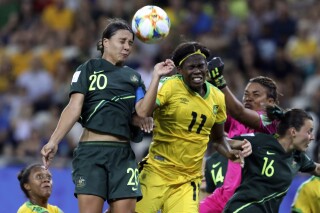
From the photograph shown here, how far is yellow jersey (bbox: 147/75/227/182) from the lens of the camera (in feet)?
24.3

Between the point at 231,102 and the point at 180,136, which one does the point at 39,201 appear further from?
the point at 231,102

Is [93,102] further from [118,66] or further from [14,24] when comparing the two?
[14,24]

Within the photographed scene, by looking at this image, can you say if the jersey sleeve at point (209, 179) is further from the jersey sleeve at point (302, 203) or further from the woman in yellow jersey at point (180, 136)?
the woman in yellow jersey at point (180, 136)

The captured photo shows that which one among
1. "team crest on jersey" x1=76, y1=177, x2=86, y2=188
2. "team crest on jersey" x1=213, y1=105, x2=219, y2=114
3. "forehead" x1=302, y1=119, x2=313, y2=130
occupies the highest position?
"team crest on jersey" x1=213, y1=105, x2=219, y2=114

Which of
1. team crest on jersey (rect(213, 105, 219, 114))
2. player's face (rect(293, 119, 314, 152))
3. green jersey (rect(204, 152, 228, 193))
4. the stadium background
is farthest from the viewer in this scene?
the stadium background

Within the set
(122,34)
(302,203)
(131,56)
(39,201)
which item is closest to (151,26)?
(122,34)

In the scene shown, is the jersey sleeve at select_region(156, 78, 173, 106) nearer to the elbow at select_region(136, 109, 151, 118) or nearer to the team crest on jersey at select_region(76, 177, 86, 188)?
the elbow at select_region(136, 109, 151, 118)

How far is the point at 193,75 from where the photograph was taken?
737cm

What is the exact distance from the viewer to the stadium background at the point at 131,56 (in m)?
12.9

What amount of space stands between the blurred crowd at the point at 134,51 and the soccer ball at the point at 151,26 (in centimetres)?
484

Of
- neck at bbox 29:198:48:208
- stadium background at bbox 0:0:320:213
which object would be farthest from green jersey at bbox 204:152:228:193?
stadium background at bbox 0:0:320:213

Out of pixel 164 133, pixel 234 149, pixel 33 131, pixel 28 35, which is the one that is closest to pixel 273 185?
pixel 234 149

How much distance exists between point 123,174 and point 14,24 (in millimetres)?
9044

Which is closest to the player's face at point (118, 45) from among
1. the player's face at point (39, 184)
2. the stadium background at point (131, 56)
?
the player's face at point (39, 184)
